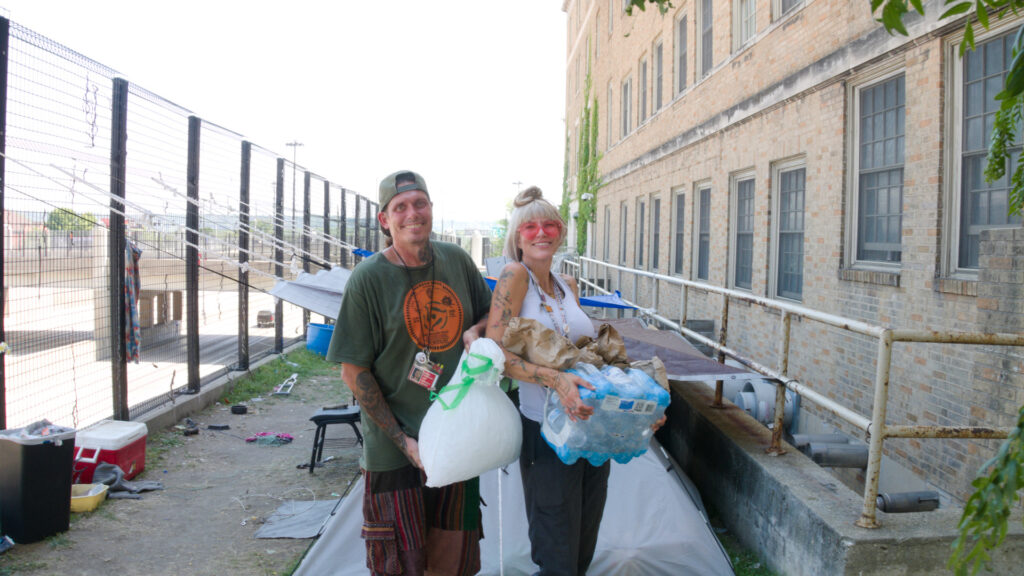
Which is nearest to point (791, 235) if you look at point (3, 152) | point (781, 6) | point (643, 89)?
point (781, 6)

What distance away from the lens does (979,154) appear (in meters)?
5.75

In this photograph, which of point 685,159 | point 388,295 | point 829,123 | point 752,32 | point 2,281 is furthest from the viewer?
point 685,159

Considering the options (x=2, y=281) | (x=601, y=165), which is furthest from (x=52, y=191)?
(x=601, y=165)

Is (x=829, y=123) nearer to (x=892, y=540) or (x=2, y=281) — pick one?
(x=892, y=540)

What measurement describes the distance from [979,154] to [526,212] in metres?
4.78

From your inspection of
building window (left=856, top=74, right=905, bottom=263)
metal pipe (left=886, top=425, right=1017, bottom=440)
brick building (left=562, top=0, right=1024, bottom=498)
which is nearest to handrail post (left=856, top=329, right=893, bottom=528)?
metal pipe (left=886, top=425, right=1017, bottom=440)

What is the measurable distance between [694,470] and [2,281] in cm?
503

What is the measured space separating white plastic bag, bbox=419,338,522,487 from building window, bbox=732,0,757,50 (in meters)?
9.56

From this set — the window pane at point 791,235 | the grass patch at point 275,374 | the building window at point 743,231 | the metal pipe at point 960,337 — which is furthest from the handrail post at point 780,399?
the building window at point 743,231

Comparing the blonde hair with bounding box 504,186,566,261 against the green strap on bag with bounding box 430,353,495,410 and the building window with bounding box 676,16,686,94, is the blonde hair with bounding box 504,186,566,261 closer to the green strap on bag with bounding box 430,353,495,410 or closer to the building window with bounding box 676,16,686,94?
the green strap on bag with bounding box 430,353,495,410

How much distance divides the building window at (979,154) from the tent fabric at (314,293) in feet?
18.0

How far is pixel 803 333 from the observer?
27.4 ft

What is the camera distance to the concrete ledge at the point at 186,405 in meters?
7.06

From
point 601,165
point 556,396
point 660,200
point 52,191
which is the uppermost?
point 601,165
